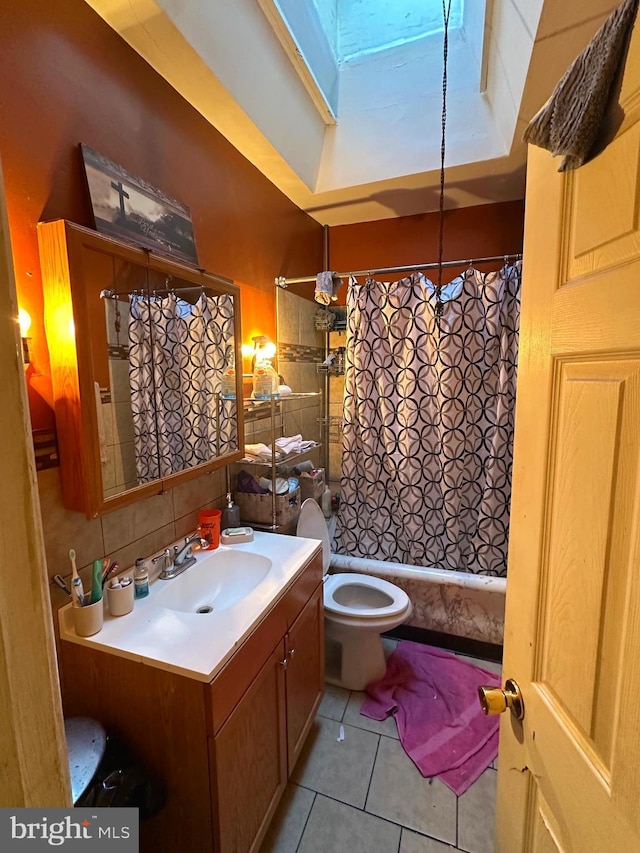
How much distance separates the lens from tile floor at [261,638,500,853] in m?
1.35

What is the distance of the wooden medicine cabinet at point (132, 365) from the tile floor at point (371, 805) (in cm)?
129

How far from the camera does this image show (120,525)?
1323 mm

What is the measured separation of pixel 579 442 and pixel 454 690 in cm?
189

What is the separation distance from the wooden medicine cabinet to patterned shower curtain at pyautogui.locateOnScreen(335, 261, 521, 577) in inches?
38.8

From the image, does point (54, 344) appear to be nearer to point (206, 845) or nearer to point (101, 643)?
point (101, 643)

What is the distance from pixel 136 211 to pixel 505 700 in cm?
172

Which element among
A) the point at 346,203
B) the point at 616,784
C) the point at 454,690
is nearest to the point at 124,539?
the point at 616,784

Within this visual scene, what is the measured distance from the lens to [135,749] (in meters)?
1.09

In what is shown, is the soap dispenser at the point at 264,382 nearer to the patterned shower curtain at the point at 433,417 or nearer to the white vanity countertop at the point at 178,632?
the patterned shower curtain at the point at 433,417

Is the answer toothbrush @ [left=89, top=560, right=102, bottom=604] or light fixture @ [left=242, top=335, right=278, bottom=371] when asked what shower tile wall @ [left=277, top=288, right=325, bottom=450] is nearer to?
light fixture @ [left=242, top=335, right=278, bottom=371]

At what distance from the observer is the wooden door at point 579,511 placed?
1.67 ft

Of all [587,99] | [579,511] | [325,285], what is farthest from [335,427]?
[587,99]

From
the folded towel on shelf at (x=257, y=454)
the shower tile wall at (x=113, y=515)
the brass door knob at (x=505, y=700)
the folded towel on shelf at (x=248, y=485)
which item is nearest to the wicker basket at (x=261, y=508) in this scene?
the folded towel on shelf at (x=248, y=485)

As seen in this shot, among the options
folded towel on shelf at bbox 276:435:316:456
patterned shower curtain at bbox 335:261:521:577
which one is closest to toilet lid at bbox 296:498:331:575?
folded towel on shelf at bbox 276:435:316:456
